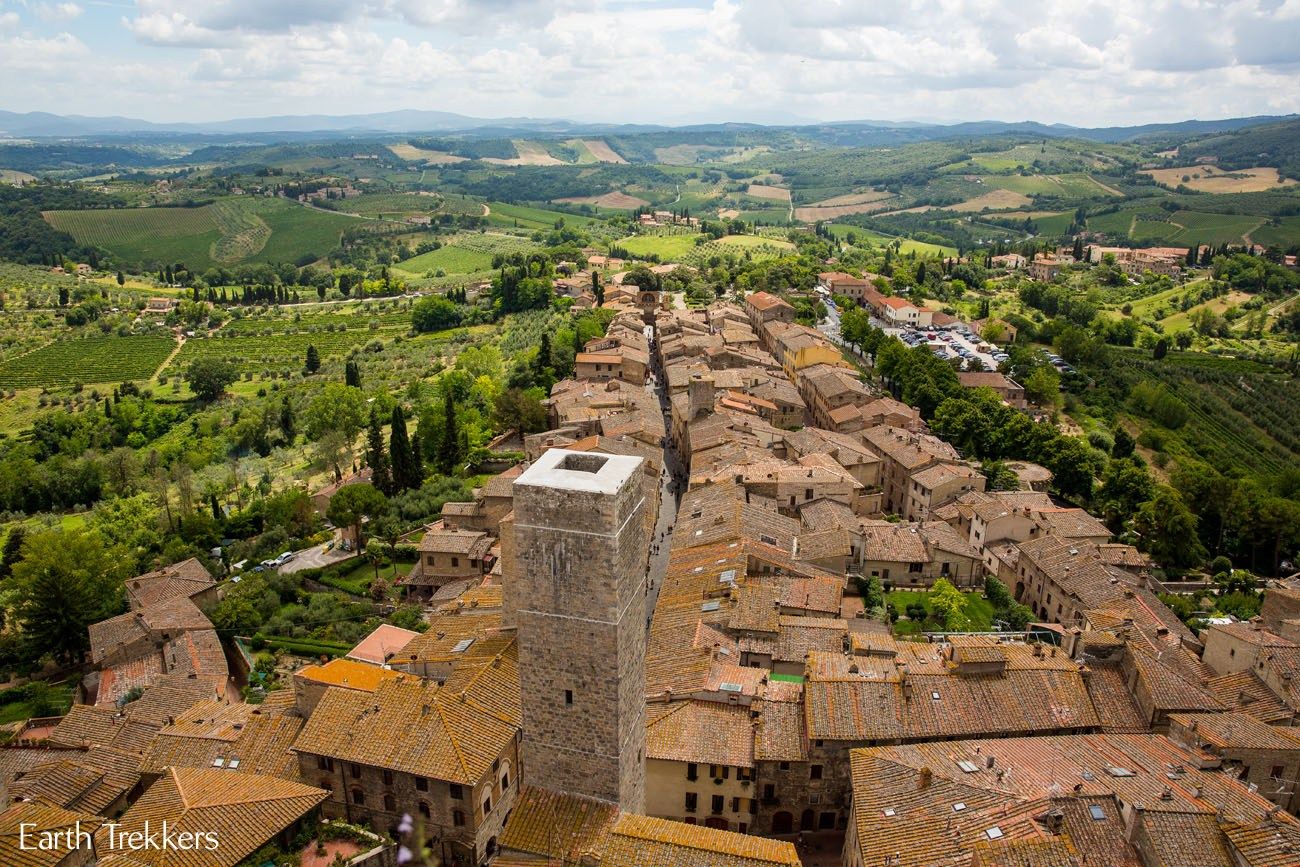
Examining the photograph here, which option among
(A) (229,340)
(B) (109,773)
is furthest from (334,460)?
(A) (229,340)

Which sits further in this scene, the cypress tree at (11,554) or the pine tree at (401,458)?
the pine tree at (401,458)

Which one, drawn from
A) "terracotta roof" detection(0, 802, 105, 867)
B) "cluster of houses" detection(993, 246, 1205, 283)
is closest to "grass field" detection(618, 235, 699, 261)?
"cluster of houses" detection(993, 246, 1205, 283)

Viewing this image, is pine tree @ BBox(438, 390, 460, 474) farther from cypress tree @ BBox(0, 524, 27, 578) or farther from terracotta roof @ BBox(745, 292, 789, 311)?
terracotta roof @ BBox(745, 292, 789, 311)

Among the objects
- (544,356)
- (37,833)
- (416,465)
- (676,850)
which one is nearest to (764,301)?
(544,356)

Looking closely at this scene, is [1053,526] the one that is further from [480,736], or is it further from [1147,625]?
[480,736]

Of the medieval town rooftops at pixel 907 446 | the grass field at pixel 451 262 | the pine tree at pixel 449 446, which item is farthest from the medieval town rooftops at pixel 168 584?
the grass field at pixel 451 262

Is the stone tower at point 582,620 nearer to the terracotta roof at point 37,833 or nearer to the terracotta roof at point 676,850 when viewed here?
the terracotta roof at point 676,850
